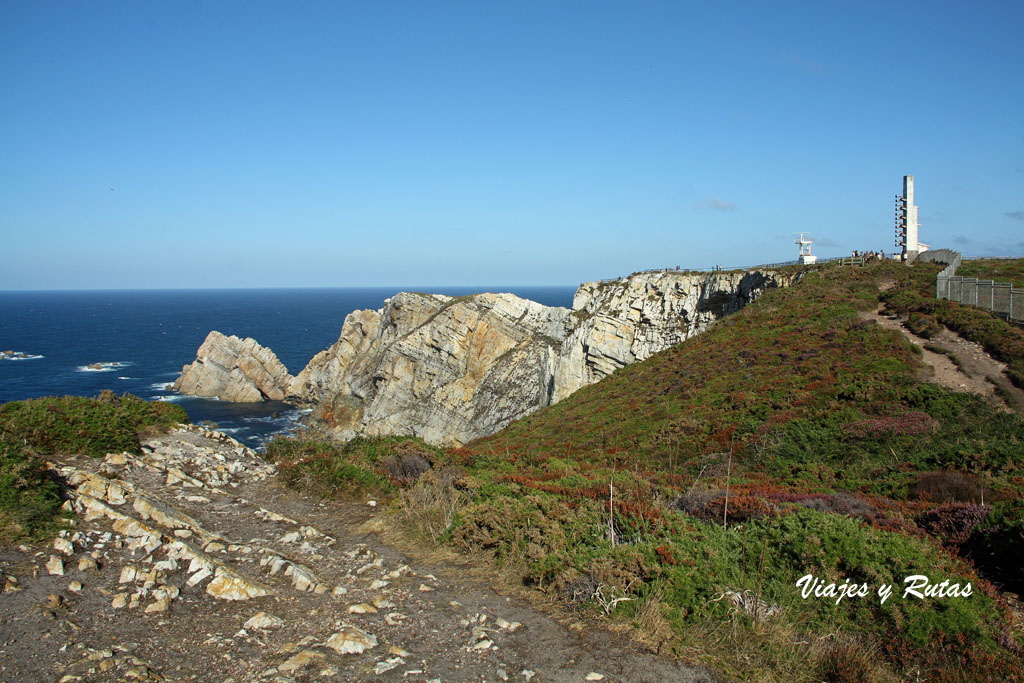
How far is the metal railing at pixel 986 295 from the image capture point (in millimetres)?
21500

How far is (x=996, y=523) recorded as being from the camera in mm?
7719

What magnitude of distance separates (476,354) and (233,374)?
31.2 meters

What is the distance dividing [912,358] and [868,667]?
18.1 m

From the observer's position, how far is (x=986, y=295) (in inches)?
922

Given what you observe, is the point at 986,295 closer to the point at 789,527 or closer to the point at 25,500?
the point at 789,527

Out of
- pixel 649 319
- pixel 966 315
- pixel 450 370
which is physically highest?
pixel 966 315

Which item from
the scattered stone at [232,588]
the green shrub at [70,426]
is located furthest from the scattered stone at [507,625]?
the green shrub at [70,426]

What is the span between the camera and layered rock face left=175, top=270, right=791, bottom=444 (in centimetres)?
4097

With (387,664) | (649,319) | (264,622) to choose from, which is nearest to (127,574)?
(264,622)

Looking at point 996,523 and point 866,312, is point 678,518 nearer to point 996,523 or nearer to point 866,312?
point 996,523

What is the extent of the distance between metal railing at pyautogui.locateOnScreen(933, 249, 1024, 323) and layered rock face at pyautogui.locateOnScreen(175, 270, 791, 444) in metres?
11.9

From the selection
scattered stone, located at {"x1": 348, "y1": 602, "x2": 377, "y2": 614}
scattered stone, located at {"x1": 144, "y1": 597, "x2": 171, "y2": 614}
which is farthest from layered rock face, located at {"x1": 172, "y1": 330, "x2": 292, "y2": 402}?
scattered stone, located at {"x1": 348, "y1": 602, "x2": 377, "y2": 614}

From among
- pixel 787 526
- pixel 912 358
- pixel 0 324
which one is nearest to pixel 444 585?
pixel 787 526

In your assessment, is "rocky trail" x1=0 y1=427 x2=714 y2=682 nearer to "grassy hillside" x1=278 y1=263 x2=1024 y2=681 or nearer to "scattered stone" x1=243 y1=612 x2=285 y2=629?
"scattered stone" x1=243 y1=612 x2=285 y2=629
